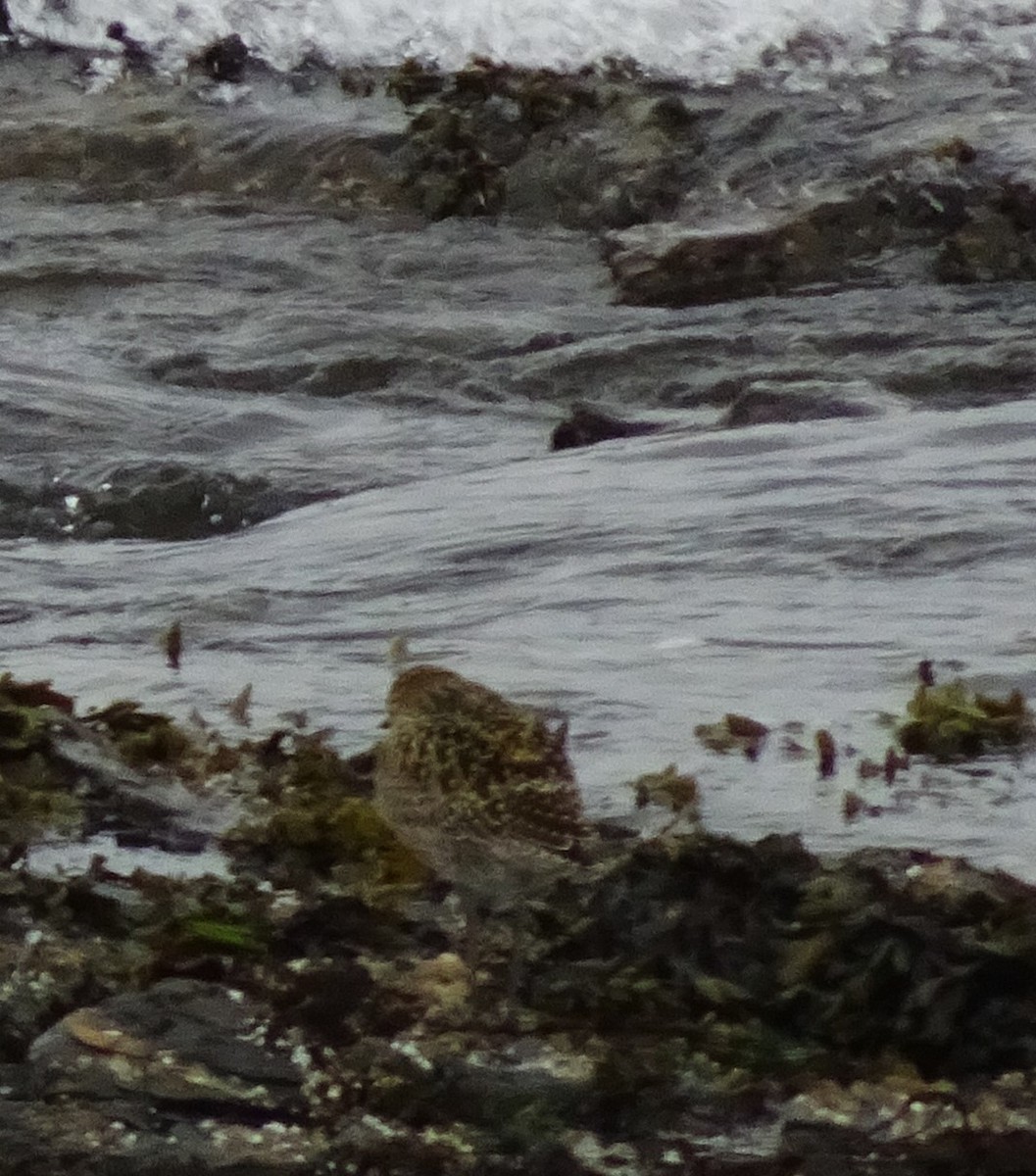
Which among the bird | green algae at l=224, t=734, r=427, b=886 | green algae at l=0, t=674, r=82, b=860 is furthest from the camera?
green algae at l=0, t=674, r=82, b=860

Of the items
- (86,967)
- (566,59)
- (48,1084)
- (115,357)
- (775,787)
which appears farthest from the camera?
(566,59)

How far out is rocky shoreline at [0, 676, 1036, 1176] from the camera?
3500mm

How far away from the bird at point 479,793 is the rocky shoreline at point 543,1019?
0.56ft

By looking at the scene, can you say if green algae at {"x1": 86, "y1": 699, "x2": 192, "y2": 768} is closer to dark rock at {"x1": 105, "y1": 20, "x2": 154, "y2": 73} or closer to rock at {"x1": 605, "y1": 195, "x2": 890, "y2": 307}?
rock at {"x1": 605, "y1": 195, "x2": 890, "y2": 307}

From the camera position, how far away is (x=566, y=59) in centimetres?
1534

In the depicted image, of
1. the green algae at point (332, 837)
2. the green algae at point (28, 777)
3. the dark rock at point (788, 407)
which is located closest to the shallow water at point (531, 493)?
the dark rock at point (788, 407)

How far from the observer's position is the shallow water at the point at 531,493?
5.55 meters

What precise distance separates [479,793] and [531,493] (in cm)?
413

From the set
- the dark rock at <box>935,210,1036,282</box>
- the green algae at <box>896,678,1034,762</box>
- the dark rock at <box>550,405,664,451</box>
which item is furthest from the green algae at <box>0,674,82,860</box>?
the dark rock at <box>935,210,1036,282</box>

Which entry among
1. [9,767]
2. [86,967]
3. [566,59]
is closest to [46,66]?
[566,59]

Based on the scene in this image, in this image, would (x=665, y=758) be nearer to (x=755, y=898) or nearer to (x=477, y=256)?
(x=755, y=898)

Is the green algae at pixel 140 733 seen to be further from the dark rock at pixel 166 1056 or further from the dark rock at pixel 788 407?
the dark rock at pixel 788 407

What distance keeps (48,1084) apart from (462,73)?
10.5 m

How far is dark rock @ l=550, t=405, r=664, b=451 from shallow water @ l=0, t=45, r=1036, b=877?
0.15 m
